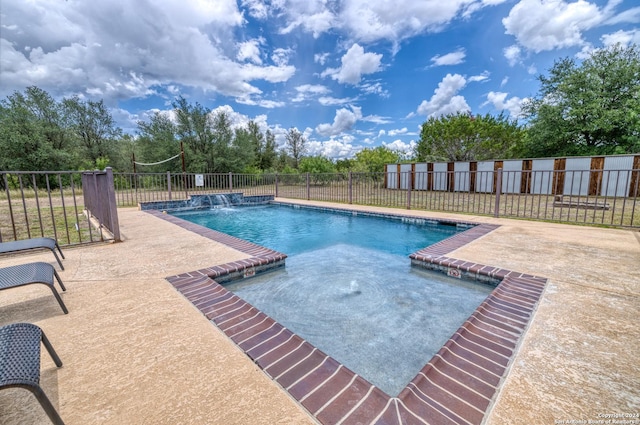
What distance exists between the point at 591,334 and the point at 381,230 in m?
4.43

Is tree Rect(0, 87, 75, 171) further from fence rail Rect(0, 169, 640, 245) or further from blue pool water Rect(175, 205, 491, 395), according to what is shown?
blue pool water Rect(175, 205, 491, 395)

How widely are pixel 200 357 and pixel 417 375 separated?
3.89 feet

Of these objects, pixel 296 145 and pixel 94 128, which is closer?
pixel 94 128

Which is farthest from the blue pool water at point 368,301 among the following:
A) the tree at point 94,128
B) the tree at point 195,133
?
the tree at point 94,128

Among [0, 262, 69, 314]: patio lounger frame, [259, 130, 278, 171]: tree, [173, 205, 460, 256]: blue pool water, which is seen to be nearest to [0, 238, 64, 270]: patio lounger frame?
[0, 262, 69, 314]: patio lounger frame

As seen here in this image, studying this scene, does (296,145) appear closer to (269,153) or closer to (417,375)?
(269,153)

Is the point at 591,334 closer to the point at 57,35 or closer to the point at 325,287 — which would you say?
the point at 325,287

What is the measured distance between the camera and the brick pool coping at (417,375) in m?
1.15

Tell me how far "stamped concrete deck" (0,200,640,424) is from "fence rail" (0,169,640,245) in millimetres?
2344

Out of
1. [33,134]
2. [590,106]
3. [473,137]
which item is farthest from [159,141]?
[590,106]

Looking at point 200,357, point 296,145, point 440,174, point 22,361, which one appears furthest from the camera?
point 296,145

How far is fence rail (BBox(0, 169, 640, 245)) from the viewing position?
19.9 ft

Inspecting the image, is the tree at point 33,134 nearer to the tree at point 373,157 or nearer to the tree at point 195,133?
the tree at point 195,133

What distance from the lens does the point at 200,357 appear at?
4.89ft
